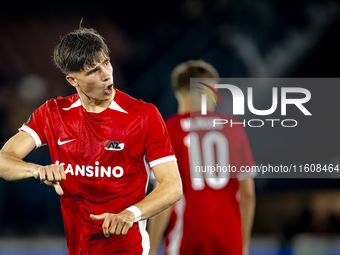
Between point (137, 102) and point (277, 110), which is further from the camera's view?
point (277, 110)

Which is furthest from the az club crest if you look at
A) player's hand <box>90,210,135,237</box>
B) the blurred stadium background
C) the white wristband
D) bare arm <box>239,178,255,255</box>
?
the blurred stadium background

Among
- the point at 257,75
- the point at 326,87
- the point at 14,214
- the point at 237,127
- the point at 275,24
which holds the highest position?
the point at 275,24

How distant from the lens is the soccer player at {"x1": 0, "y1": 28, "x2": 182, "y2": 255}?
6.58ft

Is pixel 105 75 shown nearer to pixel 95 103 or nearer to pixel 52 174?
pixel 95 103

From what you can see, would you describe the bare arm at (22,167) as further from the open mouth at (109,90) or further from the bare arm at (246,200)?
the bare arm at (246,200)

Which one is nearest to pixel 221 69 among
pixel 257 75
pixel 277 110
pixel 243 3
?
pixel 257 75

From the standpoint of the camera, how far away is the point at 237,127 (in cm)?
238

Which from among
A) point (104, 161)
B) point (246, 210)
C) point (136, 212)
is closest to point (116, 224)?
point (136, 212)

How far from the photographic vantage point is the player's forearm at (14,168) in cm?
173

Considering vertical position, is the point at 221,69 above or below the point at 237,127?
above

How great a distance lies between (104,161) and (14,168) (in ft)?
1.53

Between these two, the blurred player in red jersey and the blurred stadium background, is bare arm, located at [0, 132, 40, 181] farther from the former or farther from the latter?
the blurred stadium background

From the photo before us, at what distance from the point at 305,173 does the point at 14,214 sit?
4.57 meters

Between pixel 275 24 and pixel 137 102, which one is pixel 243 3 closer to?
pixel 275 24
